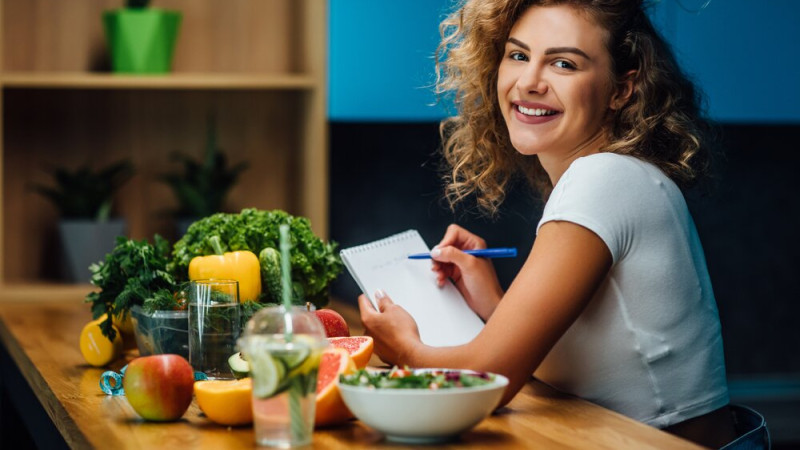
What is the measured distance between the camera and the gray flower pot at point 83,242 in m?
2.91

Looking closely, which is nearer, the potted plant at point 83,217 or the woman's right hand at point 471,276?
the woman's right hand at point 471,276

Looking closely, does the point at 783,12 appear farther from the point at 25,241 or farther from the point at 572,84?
the point at 25,241

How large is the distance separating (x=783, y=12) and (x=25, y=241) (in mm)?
2182

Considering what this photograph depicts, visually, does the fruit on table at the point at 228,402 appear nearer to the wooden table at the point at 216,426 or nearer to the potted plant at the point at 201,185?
the wooden table at the point at 216,426

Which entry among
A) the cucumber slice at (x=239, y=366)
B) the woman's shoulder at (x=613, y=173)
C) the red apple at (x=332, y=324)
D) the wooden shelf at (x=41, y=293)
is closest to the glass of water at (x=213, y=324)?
the cucumber slice at (x=239, y=366)

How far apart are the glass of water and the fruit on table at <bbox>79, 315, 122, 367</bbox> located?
27 centimetres

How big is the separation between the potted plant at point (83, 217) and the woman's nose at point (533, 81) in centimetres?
162

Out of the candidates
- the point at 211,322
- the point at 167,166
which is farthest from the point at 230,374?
the point at 167,166

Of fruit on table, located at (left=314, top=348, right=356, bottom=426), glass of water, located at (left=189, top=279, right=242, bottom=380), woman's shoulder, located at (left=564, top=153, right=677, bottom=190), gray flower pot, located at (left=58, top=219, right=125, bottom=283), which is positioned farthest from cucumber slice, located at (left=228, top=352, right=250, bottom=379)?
gray flower pot, located at (left=58, top=219, right=125, bottom=283)

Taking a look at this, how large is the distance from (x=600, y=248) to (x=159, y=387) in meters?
0.58

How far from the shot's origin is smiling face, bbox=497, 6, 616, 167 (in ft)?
5.36

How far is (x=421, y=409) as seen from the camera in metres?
1.13

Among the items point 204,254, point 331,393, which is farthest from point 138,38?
point 331,393

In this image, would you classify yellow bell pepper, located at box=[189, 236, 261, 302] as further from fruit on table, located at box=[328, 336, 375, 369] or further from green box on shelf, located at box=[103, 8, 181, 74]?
green box on shelf, located at box=[103, 8, 181, 74]
